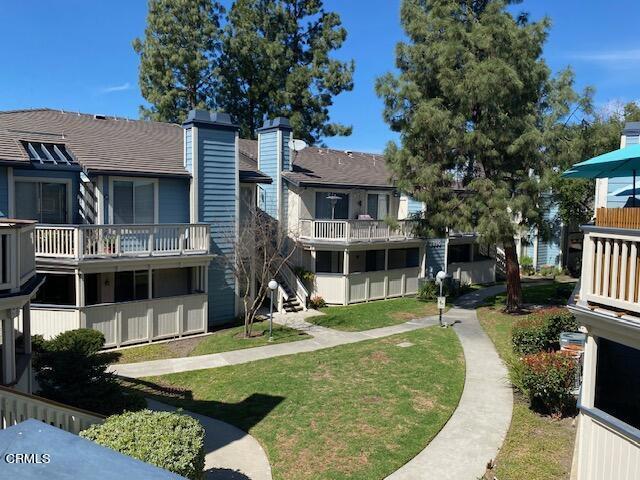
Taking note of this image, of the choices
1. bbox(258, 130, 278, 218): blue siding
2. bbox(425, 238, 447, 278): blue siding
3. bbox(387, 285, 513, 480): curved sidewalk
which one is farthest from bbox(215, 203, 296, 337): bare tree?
bbox(425, 238, 447, 278): blue siding

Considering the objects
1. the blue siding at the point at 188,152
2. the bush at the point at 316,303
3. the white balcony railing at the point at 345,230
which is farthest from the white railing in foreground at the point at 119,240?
the bush at the point at 316,303

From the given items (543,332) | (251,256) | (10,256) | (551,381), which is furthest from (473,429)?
(251,256)

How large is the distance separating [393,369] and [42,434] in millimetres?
11155

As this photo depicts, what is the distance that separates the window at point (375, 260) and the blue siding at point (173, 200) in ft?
36.6

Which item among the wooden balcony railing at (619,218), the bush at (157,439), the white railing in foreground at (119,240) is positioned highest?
the wooden balcony railing at (619,218)

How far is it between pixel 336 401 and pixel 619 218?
7640 mm

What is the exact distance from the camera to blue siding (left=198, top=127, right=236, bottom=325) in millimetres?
19484

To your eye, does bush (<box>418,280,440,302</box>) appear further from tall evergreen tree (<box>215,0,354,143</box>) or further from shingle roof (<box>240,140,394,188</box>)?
tall evergreen tree (<box>215,0,354,143</box>)

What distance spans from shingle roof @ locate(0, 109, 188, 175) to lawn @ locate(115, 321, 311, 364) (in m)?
6.27

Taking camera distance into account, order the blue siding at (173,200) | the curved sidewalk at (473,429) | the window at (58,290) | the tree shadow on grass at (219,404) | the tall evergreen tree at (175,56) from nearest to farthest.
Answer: the curved sidewalk at (473,429) < the tree shadow on grass at (219,404) < the window at (58,290) < the blue siding at (173,200) < the tall evergreen tree at (175,56)

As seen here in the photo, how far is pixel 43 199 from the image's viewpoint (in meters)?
16.7

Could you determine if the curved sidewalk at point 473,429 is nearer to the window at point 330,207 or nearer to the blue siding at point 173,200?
the window at point 330,207

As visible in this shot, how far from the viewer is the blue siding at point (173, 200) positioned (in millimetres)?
18766

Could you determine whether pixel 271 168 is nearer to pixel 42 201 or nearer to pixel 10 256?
pixel 42 201
